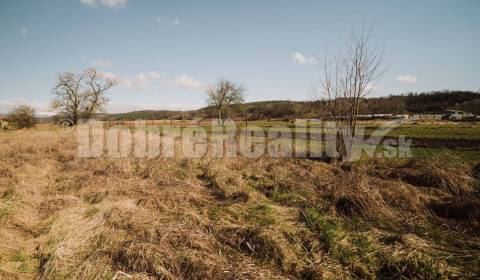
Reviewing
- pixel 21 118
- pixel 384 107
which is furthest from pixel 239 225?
pixel 384 107

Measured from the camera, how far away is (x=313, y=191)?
22.3 feet

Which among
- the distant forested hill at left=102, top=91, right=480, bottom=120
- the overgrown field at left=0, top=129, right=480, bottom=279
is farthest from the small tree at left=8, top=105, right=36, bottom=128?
the distant forested hill at left=102, top=91, right=480, bottom=120

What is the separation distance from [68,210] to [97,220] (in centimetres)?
100

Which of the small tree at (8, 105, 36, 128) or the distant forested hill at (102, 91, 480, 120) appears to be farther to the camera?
the distant forested hill at (102, 91, 480, 120)

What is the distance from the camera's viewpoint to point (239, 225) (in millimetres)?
4934

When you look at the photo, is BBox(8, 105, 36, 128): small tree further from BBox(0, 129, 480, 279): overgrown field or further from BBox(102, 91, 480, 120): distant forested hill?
BBox(102, 91, 480, 120): distant forested hill

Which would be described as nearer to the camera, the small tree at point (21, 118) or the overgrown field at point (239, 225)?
the overgrown field at point (239, 225)

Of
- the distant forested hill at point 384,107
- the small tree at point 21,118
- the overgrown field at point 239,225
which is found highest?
the distant forested hill at point 384,107

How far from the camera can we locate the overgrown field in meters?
3.64

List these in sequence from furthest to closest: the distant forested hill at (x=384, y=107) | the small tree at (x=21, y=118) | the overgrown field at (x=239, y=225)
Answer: the distant forested hill at (x=384, y=107), the small tree at (x=21, y=118), the overgrown field at (x=239, y=225)

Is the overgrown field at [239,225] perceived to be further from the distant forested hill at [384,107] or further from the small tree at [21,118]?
the distant forested hill at [384,107]

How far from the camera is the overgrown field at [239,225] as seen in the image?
12.0 ft

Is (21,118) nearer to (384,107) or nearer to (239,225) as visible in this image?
(239,225)

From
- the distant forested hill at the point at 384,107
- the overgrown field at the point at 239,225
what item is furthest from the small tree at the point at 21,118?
the distant forested hill at the point at 384,107
